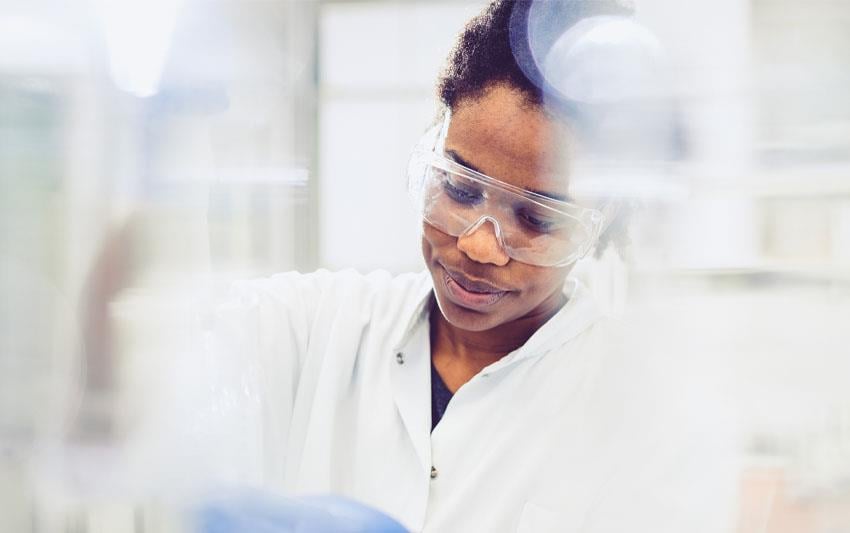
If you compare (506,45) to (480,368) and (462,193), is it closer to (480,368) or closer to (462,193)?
(462,193)

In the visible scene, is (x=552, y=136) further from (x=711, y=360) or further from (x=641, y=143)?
(x=711, y=360)

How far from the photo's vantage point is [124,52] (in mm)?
594

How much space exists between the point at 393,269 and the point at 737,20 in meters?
0.49

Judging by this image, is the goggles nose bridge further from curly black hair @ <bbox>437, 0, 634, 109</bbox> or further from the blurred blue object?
the blurred blue object

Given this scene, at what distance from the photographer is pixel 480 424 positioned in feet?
2.38

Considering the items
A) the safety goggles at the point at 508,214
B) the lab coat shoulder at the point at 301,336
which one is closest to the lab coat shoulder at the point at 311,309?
the lab coat shoulder at the point at 301,336

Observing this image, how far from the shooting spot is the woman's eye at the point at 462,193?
0.68 m

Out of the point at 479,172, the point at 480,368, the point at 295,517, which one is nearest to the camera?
the point at 295,517

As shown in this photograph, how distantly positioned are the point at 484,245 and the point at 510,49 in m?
0.21

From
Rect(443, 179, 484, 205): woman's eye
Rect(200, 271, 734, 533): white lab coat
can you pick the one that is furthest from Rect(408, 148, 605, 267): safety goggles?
Rect(200, 271, 734, 533): white lab coat

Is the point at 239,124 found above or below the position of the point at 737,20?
below

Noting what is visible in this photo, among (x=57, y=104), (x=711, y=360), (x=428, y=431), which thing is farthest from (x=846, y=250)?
(x=57, y=104)

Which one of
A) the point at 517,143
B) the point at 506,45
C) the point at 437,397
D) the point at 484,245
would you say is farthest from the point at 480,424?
the point at 506,45

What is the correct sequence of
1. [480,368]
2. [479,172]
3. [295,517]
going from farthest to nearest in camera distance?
[480,368] < [479,172] < [295,517]
